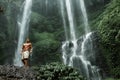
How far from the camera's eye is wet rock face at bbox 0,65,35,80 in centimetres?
1083

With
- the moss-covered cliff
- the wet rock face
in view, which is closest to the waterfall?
the moss-covered cliff

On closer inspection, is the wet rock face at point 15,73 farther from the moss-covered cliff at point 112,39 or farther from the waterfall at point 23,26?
the waterfall at point 23,26

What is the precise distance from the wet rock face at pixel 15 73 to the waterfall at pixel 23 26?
897 cm

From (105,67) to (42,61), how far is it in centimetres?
472

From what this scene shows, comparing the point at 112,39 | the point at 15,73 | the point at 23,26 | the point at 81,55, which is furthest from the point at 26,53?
the point at 23,26

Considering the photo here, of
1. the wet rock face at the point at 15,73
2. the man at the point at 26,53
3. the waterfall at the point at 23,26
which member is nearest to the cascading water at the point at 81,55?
the waterfall at the point at 23,26

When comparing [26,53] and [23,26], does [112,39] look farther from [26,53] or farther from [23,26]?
[23,26]

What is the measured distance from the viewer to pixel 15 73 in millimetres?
11141

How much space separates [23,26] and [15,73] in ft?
41.5

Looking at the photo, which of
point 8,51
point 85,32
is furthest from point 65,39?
point 8,51

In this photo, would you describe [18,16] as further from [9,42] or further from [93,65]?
[93,65]

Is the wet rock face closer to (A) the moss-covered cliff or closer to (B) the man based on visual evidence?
(B) the man

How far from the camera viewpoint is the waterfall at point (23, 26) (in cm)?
2077

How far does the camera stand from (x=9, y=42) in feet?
70.1
